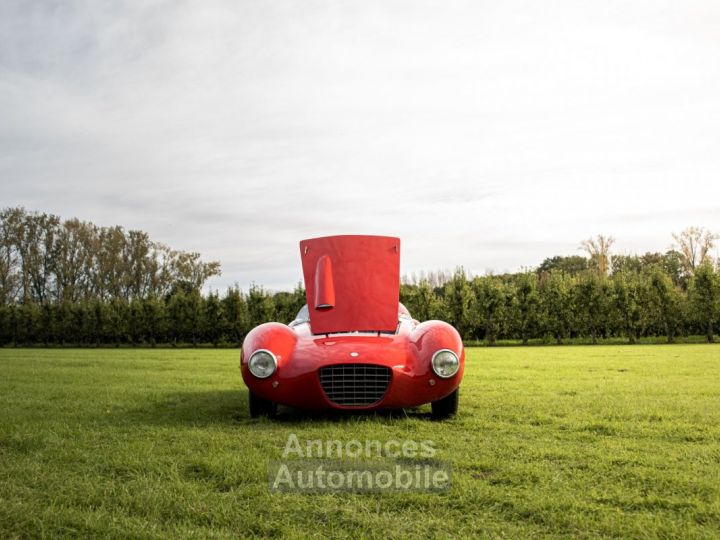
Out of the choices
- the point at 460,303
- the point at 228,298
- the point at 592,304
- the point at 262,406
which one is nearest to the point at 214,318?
the point at 228,298

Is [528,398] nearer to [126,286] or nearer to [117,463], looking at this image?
[117,463]

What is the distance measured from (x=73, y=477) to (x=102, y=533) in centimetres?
114

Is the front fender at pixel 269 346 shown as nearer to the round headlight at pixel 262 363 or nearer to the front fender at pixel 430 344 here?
the round headlight at pixel 262 363

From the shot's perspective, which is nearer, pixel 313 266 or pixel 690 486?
pixel 690 486

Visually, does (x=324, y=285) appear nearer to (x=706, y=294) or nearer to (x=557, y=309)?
(x=557, y=309)

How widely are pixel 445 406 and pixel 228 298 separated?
1309 inches

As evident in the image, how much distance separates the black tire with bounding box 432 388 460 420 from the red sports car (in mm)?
10

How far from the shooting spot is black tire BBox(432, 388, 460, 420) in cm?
606

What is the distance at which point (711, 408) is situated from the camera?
6242mm

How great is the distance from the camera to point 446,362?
5.84 meters

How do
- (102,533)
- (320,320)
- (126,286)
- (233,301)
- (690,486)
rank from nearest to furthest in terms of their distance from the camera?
(102,533)
(690,486)
(320,320)
(233,301)
(126,286)

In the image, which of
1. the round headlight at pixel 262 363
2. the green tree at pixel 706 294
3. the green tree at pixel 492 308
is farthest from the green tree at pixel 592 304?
the round headlight at pixel 262 363

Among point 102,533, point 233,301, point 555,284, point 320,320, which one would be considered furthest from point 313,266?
point 233,301

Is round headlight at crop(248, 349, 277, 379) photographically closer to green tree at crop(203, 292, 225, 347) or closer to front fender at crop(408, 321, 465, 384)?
front fender at crop(408, 321, 465, 384)
